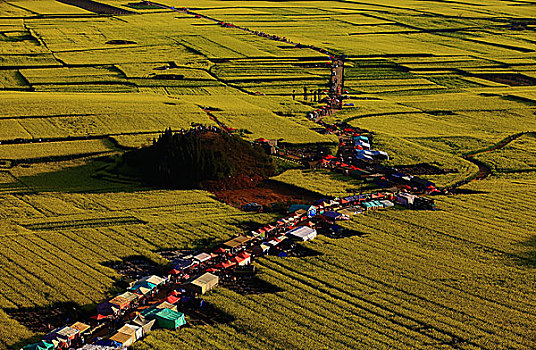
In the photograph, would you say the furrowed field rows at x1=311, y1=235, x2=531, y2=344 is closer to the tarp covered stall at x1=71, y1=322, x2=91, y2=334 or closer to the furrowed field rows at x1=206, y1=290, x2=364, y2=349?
the furrowed field rows at x1=206, y1=290, x2=364, y2=349

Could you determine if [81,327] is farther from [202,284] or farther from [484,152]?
[484,152]

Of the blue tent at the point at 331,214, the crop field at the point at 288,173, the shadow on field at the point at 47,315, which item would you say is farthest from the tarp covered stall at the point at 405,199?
the shadow on field at the point at 47,315

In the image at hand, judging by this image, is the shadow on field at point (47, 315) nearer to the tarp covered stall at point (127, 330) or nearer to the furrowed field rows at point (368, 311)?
Result: the tarp covered stall at point (127, 330)

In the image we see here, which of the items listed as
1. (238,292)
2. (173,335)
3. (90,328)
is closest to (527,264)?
(238,292)

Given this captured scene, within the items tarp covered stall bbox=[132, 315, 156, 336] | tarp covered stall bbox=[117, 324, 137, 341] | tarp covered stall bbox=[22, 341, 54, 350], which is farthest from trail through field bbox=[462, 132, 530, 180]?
tarp covered stall bbox=[22, 341, 54, 350]

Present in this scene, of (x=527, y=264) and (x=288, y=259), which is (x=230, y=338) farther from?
(x=527, y=264)

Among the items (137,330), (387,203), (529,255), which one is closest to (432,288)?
(529,255)
